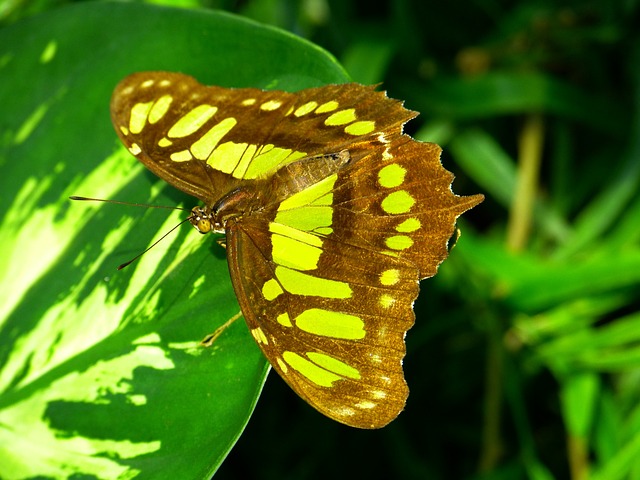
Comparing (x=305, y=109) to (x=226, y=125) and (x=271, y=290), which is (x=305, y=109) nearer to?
(x=226, y=125)

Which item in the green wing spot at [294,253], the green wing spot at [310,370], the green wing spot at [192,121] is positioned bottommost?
the green wing spot at [310,370]

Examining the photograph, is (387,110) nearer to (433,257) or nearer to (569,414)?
(433,257)

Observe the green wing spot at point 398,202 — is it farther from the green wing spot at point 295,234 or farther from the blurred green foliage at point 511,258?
the blurred green foliage at point 511,258

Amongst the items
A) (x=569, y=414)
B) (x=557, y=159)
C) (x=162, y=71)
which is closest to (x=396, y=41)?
(x=557, y=159)

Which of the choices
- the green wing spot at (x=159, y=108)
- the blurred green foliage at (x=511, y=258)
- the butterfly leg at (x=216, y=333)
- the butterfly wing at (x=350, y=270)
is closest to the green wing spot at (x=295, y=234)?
the butterfly wing at (x=350, y=270)

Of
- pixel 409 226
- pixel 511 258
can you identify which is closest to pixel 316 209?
pixel 409 226
